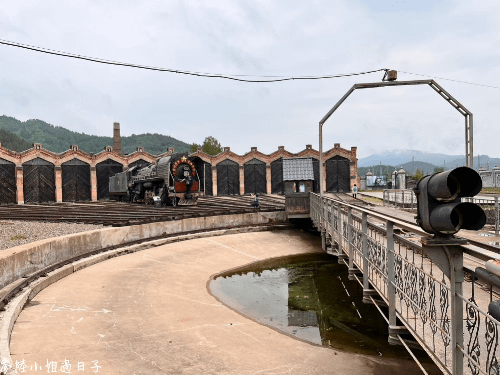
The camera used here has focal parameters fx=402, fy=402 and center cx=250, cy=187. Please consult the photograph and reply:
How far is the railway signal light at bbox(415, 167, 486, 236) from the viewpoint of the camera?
10.3 feet

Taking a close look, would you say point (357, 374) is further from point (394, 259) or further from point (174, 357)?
point (174, 357)

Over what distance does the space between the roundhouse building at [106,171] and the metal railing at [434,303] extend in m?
33.7

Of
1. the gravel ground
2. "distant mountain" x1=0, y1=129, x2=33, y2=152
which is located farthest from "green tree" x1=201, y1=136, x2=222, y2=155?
the gravel ground

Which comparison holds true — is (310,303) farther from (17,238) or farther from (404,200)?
(404,200)

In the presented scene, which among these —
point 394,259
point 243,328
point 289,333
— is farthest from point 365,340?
point 394,259

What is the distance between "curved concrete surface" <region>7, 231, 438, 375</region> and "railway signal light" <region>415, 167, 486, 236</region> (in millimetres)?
4195

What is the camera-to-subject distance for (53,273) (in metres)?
11.1

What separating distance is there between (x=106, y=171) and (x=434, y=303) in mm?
40398

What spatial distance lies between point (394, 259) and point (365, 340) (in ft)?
12.0

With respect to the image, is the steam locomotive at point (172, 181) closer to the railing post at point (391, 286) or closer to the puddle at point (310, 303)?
the puddle at point (310, 303)

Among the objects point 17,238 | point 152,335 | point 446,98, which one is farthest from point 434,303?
point 17,238

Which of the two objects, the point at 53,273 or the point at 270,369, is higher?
the point at 53,273

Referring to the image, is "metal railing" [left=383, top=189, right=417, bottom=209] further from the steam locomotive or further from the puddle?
the steam locomotive

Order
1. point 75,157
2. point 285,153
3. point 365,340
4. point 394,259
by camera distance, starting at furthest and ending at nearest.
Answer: point 285,153
point 75,157
point 365,340
point 394,259
